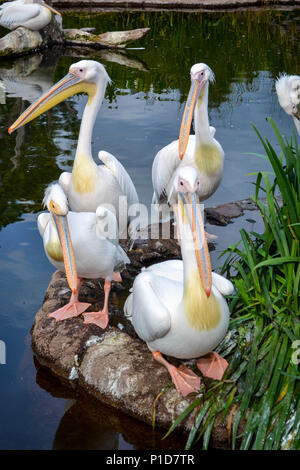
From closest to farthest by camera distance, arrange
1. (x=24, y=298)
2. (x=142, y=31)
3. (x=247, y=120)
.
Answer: (x=24, y=298), (x=247, y=120), (x=142, y=31)

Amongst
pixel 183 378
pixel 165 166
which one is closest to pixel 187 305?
pixel 183 378

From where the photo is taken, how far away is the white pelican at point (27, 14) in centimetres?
1038

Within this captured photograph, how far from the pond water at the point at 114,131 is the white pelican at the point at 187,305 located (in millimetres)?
393

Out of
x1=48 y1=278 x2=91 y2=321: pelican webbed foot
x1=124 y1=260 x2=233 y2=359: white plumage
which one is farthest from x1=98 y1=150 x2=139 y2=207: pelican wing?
x1=124 y1=260 x2=233 y2=359: white plumage

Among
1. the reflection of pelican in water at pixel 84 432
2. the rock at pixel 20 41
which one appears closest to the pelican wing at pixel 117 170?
the reflection of pelican in water at pixel 84 432

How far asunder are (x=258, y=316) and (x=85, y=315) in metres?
0.95

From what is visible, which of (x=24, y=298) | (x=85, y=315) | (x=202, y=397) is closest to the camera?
(x=202, y=397)

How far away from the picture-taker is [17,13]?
10.5 meters

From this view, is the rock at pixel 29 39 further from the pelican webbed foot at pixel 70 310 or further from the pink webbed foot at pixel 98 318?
the pink webbed foot at pixel 98 318

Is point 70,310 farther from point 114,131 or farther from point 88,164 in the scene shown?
point 114,131

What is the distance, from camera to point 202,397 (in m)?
2.72

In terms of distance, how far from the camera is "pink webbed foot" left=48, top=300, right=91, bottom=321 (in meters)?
3.31
